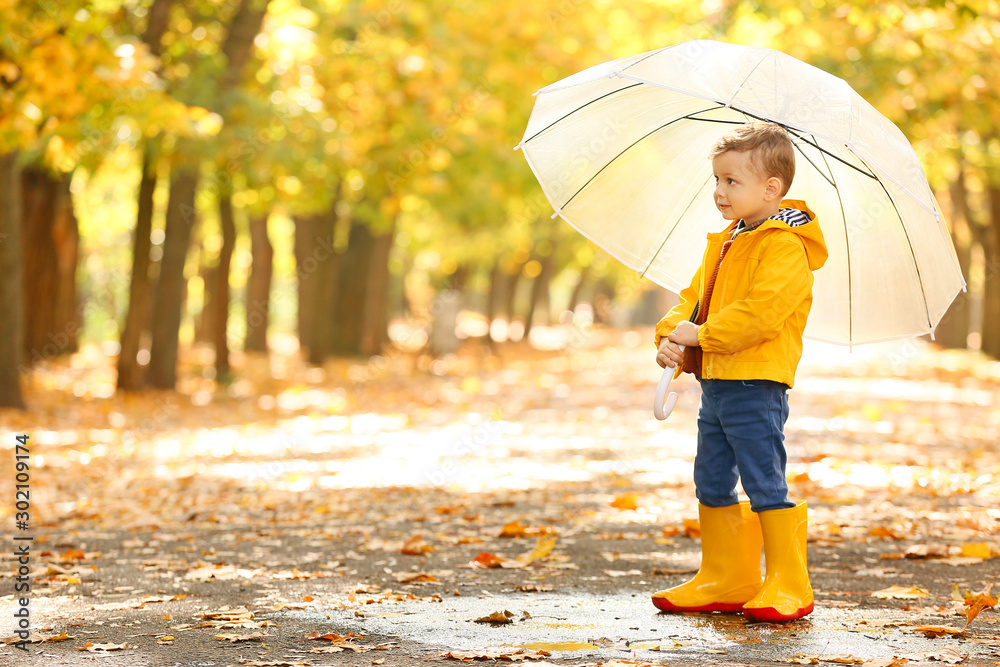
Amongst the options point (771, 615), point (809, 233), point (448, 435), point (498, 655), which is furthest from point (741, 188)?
point (448, 435)

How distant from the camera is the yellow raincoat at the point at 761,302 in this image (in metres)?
3.85

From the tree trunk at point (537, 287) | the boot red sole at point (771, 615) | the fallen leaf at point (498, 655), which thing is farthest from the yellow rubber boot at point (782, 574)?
the tree trunk at point (537, 287)

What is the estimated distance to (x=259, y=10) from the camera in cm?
1489

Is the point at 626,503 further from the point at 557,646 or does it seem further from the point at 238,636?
the point at 238,636

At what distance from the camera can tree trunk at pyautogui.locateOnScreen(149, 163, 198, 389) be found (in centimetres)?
1563

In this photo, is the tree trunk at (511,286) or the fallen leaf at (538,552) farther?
the tree trunk at (511,286)

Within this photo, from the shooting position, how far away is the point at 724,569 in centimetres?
418

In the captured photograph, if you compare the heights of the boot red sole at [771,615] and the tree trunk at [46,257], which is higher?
the tree trunk at [46,257]

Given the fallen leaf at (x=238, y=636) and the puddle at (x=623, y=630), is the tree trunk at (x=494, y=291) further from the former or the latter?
the fallen leaf at (x=238, y=636)

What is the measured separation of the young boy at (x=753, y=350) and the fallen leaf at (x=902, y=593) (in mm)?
571

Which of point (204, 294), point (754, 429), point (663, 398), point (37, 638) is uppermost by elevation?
point (204, 294)

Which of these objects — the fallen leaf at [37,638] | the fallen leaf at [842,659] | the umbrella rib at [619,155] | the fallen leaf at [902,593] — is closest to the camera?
the fallen leaf at [842,659]

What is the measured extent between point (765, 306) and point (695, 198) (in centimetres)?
100

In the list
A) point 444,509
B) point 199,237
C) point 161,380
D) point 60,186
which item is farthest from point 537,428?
point 199,237
